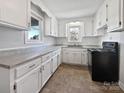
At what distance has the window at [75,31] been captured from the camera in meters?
4.69

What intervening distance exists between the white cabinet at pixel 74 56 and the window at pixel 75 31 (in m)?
0.77

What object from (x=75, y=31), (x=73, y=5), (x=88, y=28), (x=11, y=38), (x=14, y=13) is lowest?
(x=11, y=38)

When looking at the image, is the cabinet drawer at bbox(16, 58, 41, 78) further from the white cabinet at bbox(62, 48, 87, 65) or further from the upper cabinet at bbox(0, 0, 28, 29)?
the white cabinet at bbox(62, 48, 87, 65)

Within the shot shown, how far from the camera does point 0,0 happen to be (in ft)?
3.96

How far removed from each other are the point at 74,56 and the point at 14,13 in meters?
3.24

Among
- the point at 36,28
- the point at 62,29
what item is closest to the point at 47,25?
the point at 36,28

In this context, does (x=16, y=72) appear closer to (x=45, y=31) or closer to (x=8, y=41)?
(x=8, y=41)

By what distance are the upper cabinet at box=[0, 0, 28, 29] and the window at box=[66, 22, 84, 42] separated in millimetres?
3268

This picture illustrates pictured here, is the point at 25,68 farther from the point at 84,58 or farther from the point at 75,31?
the point at 75,31

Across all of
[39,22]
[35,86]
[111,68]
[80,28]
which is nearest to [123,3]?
[111,68]

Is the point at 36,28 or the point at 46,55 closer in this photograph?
the point at 46,55

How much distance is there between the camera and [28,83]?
144cm

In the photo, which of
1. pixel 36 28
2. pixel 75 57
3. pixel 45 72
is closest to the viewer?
pixel 45 72

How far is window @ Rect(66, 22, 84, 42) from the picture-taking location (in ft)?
15.4
